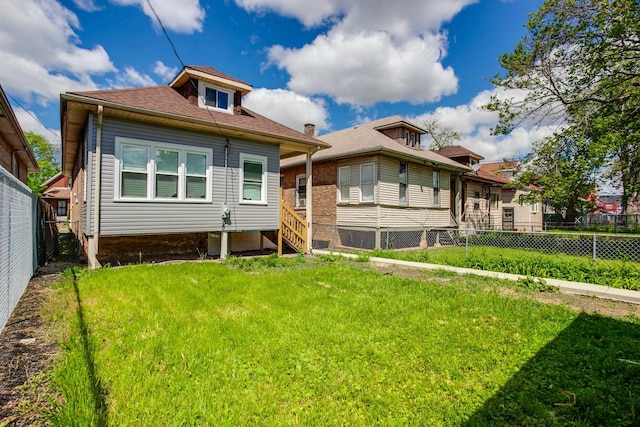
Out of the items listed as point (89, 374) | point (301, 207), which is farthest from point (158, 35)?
point (301, 207)

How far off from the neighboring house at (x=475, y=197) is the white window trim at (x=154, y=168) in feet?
53.7

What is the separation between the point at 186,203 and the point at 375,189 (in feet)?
24.6

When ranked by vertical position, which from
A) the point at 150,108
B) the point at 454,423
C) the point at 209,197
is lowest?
the point at 454,423

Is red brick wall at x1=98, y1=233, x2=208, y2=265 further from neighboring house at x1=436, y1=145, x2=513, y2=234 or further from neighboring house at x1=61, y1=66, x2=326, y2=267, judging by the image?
neighboring house at x1=436, y1=145, x2=513, y2=234

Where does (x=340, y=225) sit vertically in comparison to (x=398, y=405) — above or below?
above

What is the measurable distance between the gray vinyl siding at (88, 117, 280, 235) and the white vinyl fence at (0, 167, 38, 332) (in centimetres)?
217

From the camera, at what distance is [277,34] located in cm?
1400

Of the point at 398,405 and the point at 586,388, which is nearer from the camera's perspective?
the point at 398,405

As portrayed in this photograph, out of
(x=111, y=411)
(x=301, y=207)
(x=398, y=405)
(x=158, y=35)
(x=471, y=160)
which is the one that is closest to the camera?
(x=111, y=411)

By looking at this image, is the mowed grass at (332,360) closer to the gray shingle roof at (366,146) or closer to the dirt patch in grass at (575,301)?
Answer: the dirt patch in grass at (575,301)

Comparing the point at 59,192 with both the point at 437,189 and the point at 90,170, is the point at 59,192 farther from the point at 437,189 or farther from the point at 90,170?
the point at 437,189

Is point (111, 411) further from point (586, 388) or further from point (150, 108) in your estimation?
point (150, 108)

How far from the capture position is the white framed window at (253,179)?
1023 cm

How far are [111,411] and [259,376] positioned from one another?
3.75 feet
